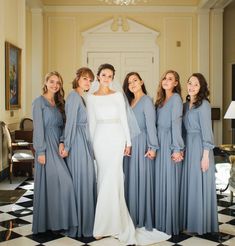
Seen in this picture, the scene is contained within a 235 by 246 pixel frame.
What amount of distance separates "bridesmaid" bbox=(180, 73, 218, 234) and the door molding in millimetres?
6324

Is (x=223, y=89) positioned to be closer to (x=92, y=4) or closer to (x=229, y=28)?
(x=229, y=28)

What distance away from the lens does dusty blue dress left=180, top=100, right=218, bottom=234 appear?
3.73 m

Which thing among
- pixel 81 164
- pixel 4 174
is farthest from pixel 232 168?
pixel 4 174

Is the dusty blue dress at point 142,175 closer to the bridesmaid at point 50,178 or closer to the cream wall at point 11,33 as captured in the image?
the bridesmaid at point 50,178

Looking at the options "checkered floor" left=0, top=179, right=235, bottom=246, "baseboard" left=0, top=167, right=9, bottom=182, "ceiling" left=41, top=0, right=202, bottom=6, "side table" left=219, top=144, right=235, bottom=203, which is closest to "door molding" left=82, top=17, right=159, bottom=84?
"ceiling" left=41, top=0, right=202, bottom=6

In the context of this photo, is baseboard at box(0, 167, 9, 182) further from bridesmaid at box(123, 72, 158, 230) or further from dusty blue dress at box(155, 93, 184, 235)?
dusty blue dress at box(155, 93, 184, 235)

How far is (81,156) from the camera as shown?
3812mm

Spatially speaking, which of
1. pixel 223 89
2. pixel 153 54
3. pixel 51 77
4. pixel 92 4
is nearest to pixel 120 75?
pixel 153 54

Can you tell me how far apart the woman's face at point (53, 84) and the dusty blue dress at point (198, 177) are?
1.28 m

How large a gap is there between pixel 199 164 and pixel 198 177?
0.12 metres

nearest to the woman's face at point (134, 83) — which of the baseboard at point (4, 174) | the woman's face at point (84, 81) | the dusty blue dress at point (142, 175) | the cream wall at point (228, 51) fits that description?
the dusty blue dress at point (142, 175)

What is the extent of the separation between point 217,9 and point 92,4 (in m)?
3.05

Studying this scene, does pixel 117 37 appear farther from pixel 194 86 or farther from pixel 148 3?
pixel 194 86

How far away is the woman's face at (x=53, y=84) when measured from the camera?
3.92 metres
